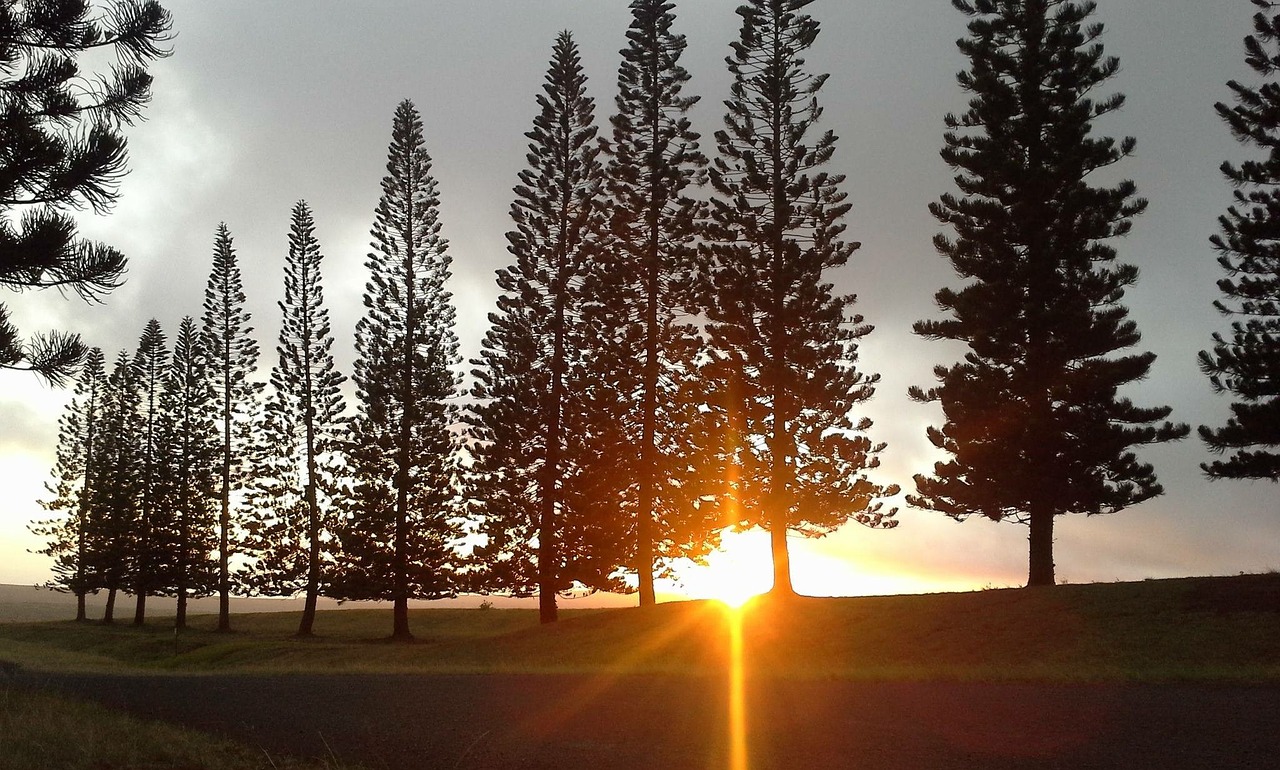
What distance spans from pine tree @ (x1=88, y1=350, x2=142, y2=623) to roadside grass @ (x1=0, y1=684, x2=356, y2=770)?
5235 centimetres

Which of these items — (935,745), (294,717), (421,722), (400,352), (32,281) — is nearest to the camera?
(935,745)

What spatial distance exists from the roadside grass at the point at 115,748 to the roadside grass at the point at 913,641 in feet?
24.9

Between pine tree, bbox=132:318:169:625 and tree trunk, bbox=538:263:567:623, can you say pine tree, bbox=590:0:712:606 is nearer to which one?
tree trunk, bbox=538:263:567:623

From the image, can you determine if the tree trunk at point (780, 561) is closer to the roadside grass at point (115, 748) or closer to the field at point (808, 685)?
the field at point (808, 685)

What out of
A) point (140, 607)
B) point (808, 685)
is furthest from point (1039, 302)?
point (140, 607)

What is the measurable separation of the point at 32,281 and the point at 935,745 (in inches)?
592

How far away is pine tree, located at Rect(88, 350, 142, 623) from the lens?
57562 mm

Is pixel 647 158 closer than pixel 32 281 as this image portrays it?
No

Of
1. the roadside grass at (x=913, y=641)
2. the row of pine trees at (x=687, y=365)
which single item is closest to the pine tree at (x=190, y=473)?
the row of pine trees at (x=687, y=365)

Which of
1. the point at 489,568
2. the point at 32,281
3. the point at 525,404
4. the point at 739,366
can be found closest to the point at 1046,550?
the point at 739,366

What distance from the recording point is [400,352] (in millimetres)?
39469

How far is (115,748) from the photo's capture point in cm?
867

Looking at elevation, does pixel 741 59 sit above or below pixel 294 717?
above

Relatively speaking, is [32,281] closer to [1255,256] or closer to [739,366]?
[739,366]
